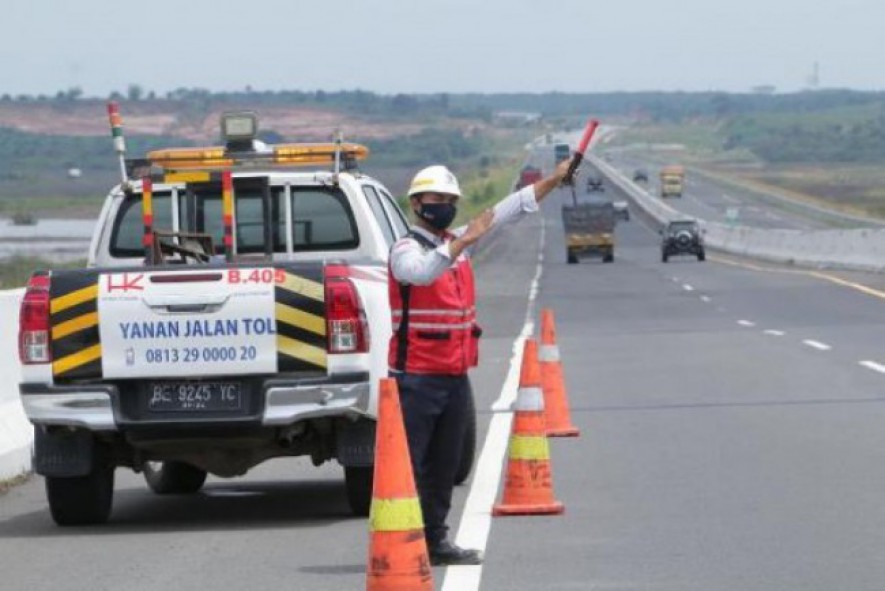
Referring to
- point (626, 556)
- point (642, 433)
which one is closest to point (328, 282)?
point (626, 556)

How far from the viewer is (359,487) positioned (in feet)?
39.3

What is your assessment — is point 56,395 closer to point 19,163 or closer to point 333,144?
point 333,144

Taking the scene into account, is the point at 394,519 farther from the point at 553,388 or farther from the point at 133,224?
the point at 553,388

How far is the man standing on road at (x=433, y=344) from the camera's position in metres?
9.91

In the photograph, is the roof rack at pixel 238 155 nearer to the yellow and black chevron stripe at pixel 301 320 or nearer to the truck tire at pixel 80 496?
the yellow and black chevron stripe at pixel 301 320

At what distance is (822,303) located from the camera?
40.3m

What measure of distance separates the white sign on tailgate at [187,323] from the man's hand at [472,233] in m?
2.16

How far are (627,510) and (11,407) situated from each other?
16.4 feet

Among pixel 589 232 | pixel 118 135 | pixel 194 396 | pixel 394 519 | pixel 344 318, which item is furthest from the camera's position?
pixel 589 232

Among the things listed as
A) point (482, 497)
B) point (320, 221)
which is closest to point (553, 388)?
point (320, 221)

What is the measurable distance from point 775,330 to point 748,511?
20.5 m

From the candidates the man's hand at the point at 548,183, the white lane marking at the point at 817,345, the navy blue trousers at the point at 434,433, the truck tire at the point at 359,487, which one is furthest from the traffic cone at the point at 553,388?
the white lane marking at the point at 817,345

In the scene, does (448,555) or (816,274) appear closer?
(448,555)

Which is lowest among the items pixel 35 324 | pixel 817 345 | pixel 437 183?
pixel 817 345
